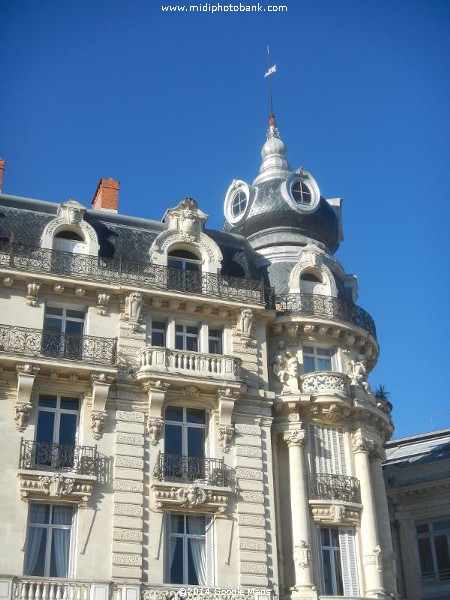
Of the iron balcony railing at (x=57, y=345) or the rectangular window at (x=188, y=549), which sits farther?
the iron balcony railing at (x=57, y=345)

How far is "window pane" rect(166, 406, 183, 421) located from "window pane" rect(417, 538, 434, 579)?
12892mm

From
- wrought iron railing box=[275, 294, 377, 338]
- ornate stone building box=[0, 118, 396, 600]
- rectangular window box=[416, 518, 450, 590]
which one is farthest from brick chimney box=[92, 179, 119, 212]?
rectangular window box=[416, 518, 450, 590]

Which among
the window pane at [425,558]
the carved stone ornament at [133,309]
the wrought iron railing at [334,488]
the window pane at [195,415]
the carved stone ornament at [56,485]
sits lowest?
the window pane at [425,558]

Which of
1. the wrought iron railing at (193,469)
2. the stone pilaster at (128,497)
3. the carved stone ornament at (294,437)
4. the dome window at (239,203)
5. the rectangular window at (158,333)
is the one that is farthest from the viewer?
the dome window at (239,203)

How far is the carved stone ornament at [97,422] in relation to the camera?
1086 inches

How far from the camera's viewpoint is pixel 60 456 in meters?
27.0

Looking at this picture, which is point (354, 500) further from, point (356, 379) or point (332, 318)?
point (332, 318)

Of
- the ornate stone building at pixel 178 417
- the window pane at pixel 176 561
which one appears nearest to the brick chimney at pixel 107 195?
the ornate stone building at pixel 178 417

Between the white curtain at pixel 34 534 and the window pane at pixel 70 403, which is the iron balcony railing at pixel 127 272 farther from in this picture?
the white curtain at pixel 34 534

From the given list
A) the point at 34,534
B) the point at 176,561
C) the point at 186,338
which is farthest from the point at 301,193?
the point at 34,534

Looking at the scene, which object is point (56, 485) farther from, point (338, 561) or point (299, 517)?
point (338, 561)

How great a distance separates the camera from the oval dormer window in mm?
30562

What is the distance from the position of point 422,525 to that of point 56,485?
55.0 feet

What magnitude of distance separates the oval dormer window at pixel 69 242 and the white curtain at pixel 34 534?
28.5 ft
